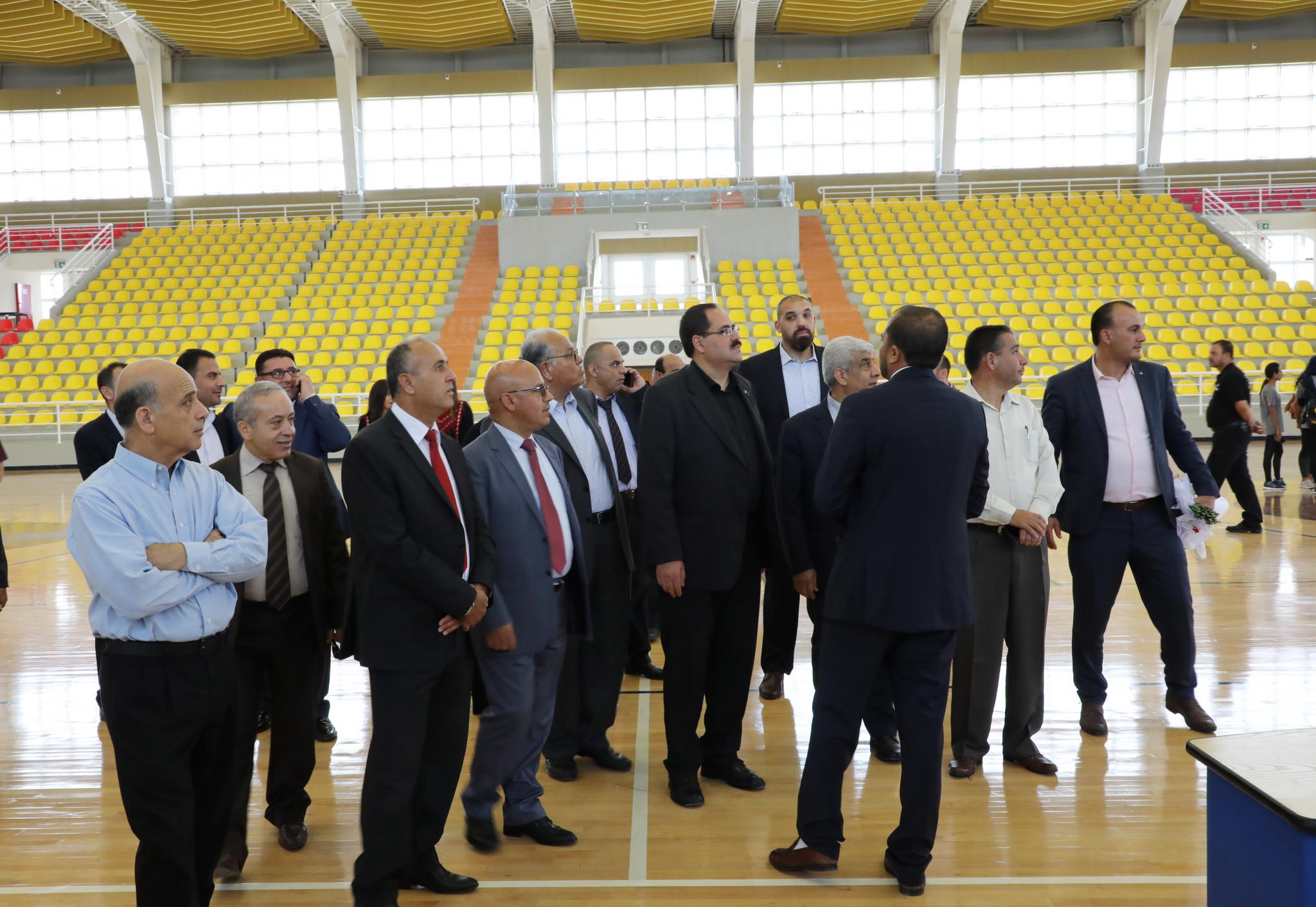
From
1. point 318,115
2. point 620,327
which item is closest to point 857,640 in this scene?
point 620,327

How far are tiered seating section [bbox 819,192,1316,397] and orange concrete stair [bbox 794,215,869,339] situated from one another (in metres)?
0.25

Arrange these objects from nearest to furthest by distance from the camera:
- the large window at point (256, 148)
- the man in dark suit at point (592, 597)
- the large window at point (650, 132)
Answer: the man in dark suit at point (592, 597) < the large window at point (650, 132) < the large window at point (256, 148)

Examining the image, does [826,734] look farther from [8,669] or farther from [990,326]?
[8,669]

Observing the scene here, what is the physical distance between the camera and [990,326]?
3809mm

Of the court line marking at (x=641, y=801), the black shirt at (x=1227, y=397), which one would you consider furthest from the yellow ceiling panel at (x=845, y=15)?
the court line marking at (x=641, y=801)

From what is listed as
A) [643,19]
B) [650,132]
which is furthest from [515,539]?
[650,132]

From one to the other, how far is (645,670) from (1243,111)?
25214mm

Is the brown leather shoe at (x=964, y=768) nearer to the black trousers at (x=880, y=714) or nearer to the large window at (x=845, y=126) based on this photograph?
the black trousers at (x=880, y=714)

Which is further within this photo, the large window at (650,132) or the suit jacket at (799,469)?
the large window at (650,132)

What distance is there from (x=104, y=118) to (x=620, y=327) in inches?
649

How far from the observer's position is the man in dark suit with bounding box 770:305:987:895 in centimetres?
277

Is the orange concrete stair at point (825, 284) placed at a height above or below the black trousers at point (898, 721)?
above

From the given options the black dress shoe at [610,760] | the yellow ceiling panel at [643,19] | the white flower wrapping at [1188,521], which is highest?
the yellow ceiling panel at [643,19]

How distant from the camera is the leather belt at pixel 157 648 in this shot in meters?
2.27
